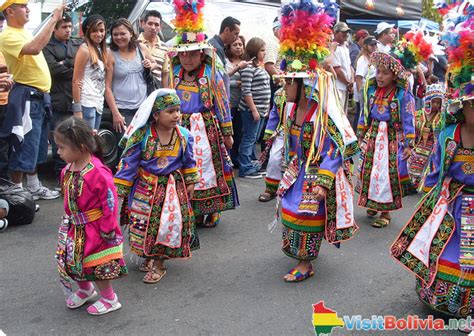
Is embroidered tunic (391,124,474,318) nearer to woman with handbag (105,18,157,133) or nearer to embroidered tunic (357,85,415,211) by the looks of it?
embroidered tunic (357,85,415,211)

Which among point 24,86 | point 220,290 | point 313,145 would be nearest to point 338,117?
point 313,145

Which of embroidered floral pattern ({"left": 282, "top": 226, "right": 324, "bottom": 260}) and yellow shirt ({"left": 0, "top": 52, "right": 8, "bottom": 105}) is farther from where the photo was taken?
yellow shirt ({"left": 0, "top": 52, "right": 8, "bottom": 105})

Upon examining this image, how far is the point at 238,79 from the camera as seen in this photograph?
7730mm

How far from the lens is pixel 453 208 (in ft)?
12.0

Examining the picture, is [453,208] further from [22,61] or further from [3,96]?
[22,61]

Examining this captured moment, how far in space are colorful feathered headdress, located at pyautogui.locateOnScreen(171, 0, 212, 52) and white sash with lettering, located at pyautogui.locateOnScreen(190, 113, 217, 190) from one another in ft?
2.10

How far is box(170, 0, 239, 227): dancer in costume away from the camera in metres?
5.24

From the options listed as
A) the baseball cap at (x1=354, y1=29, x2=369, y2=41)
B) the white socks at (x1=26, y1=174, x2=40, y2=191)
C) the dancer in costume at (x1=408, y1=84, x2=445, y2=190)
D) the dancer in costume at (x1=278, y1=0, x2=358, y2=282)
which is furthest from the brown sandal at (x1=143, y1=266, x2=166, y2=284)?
the baseball cap at (x1=354, y1=29, x2=369, y2=41)

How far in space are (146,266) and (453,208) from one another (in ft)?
7.87

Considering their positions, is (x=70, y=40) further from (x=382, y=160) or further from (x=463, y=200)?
(x=463, y=200)

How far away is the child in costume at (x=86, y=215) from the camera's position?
3678 millimetres

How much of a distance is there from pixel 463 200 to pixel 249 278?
1783mm

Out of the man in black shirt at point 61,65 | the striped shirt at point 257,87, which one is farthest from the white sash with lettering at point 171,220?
the striped shirt at point 257,87

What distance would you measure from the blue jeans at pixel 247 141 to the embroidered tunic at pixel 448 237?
13.9 feet
